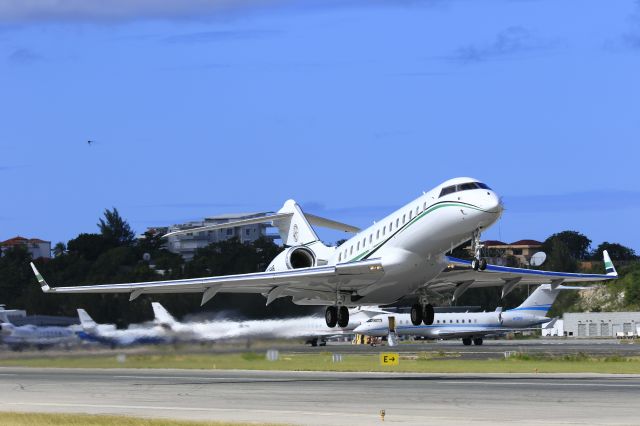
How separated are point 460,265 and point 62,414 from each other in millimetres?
18303

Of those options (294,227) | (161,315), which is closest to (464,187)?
(294,227)

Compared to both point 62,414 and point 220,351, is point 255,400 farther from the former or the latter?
point 220,351

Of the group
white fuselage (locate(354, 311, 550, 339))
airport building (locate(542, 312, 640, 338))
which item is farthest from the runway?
airport building (locate(542, 312, 640, 338))

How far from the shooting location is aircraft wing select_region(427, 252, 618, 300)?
4498cm

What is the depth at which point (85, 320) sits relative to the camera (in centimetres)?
5781

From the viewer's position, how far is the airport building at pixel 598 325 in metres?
101

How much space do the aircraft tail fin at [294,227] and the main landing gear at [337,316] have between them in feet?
21.2

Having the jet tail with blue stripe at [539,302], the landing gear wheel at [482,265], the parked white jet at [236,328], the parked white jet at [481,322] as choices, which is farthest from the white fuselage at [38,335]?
the jet tail with blue stripe at [539,302]

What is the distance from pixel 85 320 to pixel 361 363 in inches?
586

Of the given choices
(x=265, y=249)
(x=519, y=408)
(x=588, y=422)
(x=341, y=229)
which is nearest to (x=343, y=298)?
(x=341, y=229)

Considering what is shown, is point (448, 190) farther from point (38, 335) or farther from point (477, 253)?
point (38, 335)

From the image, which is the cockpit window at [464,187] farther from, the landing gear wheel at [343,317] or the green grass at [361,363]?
the green grass at [361,363]

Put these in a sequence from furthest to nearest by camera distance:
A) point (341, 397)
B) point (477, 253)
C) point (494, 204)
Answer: point (477, 253) < point (494, 204) < point (341, 397)

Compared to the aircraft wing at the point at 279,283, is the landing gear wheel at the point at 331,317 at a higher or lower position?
lower
